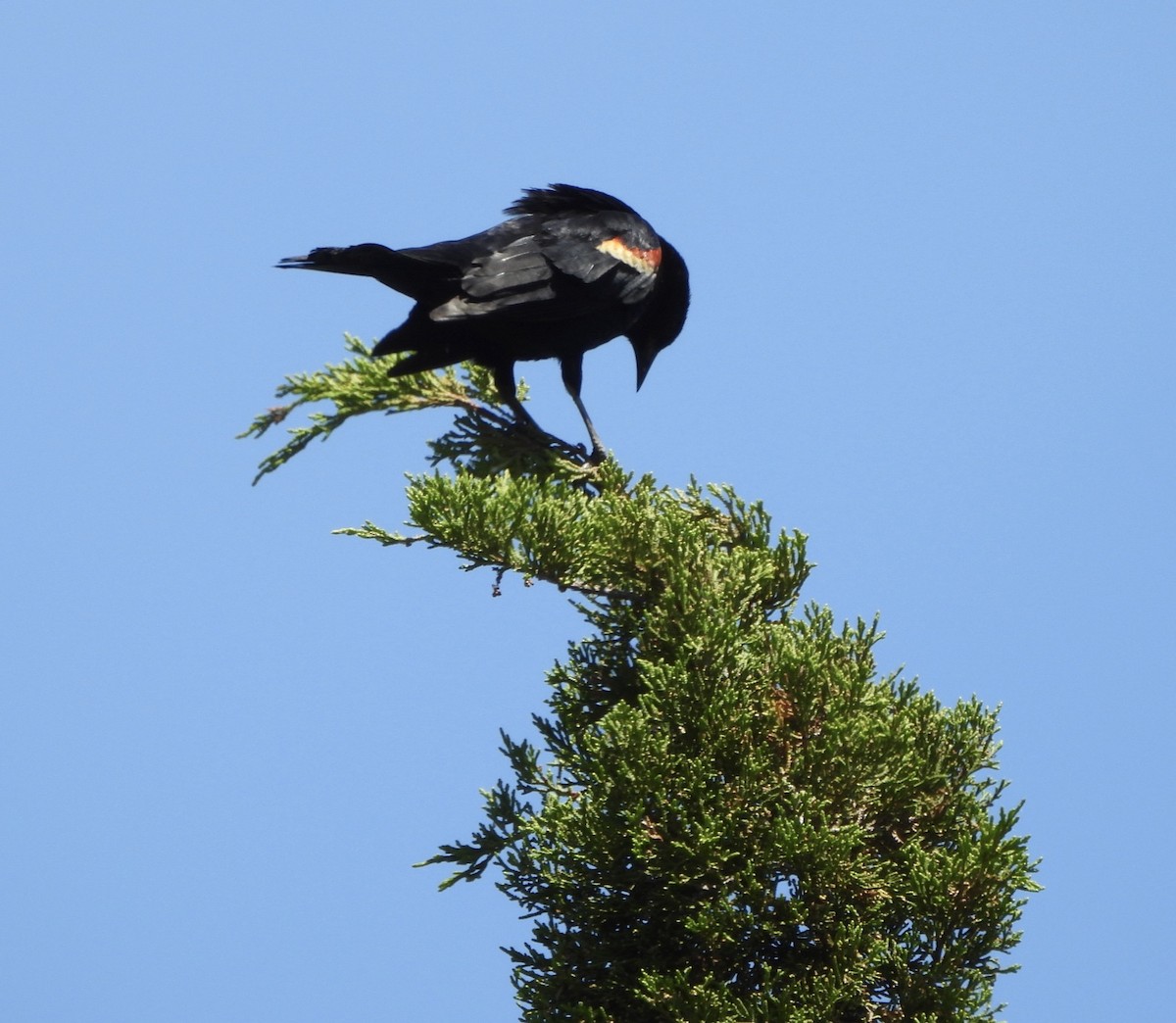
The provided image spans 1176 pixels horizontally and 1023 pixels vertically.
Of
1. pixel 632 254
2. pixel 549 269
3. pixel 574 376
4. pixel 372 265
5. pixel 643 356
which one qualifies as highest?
pixel 643 356

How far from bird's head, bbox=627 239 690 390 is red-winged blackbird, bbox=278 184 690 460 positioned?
0.20m

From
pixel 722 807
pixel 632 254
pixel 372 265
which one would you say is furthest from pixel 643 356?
pixel 722 807

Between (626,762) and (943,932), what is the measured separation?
3.20ft

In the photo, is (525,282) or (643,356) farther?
(643,356)

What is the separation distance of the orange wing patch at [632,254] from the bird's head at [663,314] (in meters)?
0.22

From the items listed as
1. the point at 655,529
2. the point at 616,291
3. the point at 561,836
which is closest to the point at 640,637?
the point at 655,529

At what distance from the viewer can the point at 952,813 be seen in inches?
155

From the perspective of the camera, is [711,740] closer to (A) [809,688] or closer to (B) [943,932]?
(A) [809,688]

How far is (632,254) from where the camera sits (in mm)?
5734

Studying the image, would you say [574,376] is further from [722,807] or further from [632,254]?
[722,807]

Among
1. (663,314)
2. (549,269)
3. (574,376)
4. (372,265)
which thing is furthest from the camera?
(663,314)

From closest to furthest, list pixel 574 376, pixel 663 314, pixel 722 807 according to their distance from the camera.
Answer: pixel 722 807 → pixel 574 376 → pixel 663 314

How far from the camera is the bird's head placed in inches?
248

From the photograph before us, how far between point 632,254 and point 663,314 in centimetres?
85
